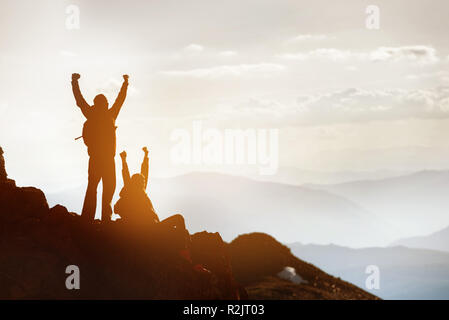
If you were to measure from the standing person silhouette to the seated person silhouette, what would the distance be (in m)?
0.84

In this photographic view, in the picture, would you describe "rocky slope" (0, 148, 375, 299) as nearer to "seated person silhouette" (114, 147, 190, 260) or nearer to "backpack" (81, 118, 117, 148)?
"seated person silhouette" (114, 147, 190, 260)

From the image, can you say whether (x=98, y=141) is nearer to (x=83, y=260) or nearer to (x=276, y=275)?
(x=83, y=260)

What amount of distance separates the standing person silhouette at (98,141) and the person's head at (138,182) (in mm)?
808

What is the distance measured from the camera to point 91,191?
2114 centimetres

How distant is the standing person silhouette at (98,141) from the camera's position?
2089 cm

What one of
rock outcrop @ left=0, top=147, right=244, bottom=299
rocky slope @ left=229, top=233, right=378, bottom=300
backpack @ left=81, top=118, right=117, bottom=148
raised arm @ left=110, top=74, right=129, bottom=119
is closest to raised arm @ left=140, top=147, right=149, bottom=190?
raised arm @ left=110, top=74, right=129, bottom=119

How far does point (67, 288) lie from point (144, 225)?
3311 millimetres

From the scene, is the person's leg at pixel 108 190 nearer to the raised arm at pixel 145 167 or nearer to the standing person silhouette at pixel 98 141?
the standing person silhouette at pixel 98 141

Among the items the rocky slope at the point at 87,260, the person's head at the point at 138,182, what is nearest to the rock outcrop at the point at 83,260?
the rocky slope at the point at 87,260

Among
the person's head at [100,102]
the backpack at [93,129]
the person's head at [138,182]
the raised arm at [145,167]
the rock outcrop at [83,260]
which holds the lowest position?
the rock outcrop at [83,260]
